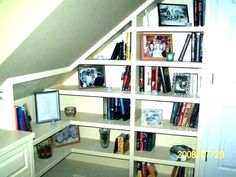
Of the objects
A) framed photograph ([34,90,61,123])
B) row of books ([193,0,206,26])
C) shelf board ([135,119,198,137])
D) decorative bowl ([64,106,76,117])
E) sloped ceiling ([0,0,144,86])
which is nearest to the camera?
sloped ceiling ([0,0,144,86])

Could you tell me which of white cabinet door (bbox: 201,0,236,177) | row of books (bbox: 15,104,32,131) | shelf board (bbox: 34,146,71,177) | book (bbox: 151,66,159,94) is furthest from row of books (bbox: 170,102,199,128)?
row of books (bbox: 15,104,32,131)

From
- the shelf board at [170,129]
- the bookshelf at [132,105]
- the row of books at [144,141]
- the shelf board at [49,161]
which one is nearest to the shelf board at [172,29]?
the bookshelf at [132,105]

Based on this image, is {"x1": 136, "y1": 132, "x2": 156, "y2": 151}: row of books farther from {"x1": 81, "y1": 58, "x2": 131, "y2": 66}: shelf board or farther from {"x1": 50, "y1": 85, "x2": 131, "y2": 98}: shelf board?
{"x1": 81, "y1": 58, "x2": 131, "y2": 66}: shelf board

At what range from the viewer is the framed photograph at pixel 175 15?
2137 mm

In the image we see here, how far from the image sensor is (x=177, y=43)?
232cm

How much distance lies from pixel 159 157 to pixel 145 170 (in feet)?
0.65

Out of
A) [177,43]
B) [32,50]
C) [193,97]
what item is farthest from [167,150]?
[32,50]

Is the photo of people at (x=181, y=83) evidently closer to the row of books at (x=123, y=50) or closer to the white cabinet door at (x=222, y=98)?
the white cabinet door at (x=222, y=98)

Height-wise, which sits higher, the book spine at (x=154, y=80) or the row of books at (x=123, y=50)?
the row of books at (x=123, y=50)

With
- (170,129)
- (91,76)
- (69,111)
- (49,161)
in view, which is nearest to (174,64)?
(170,129)

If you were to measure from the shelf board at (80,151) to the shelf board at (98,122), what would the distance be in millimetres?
254

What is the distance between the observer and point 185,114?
223cm

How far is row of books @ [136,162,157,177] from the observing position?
7.70 ft

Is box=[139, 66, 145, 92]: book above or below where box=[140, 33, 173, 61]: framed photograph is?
below
